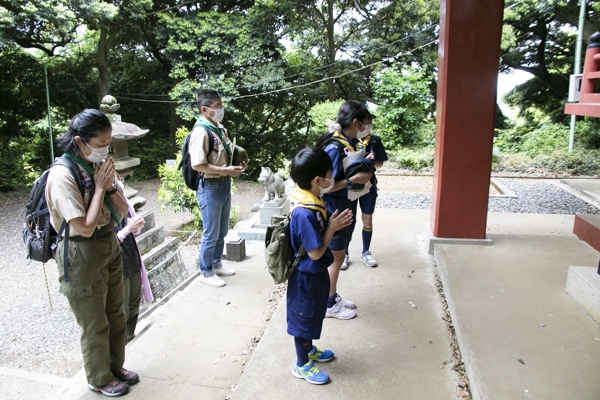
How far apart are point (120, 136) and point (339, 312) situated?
3.80m

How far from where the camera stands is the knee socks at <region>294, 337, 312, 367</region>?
2240mm

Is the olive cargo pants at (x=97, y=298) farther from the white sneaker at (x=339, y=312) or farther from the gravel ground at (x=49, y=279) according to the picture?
the gravel ground at (x=49, y=279)

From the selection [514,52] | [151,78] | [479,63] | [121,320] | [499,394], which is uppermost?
[514,52]

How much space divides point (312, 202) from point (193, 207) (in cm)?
533

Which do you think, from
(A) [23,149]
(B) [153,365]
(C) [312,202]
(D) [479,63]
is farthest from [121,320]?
(A) [23,149]

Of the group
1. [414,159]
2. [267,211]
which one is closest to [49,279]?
[267,211]

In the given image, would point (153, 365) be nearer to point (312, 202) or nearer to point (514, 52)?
point (312, 202)

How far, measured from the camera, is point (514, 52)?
618 inches

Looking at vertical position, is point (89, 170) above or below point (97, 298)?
above

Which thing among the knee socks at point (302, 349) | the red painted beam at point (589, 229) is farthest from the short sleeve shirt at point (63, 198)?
the red painted beam at point (589, 229)

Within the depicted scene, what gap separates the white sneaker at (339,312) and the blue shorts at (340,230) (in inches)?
16.3

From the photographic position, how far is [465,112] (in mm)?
3791

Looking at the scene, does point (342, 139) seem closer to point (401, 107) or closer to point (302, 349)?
point (302, 349)

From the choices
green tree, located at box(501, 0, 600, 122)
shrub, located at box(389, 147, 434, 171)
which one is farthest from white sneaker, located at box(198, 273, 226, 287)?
green tree, located at box(501, 0, 600, 122)
